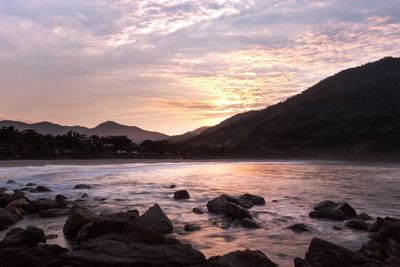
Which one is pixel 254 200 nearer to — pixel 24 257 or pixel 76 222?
pixel 76 222

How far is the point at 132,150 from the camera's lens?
6838 centimetres

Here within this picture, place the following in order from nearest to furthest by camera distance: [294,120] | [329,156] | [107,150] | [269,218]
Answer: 1. [269,218]
2. [107,150]
3. [329,156]
4. [294,120]

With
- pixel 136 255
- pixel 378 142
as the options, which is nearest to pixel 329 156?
pixel 378 142

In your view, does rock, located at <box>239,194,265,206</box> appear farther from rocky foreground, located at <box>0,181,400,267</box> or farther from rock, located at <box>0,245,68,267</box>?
rock, located at <box>0,245,68,267</box>

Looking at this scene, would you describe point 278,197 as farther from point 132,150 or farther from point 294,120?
point 294,120

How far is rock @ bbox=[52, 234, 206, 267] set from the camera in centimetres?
621

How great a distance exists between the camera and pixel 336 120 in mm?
115812

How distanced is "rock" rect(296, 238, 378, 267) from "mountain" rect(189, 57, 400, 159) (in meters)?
75.3

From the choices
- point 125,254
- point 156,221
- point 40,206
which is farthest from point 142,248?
point 40,206

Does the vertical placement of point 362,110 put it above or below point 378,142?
above

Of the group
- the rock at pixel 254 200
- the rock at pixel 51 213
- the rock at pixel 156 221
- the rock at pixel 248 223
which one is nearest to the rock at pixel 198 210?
the rock at pixel 248 223

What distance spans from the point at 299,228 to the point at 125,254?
21.3 ft

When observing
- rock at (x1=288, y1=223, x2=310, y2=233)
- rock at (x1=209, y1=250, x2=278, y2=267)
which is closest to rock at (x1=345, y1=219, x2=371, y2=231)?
rock at (x1=288, y1=223, x2=310, y2=233)

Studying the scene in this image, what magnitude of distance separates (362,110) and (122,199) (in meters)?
112
